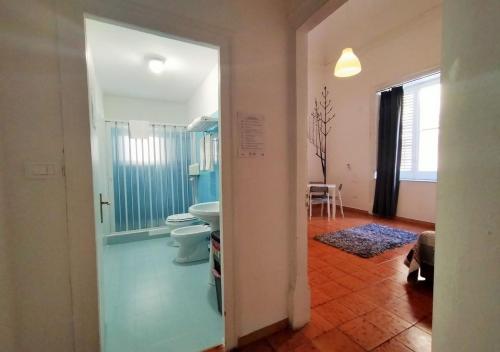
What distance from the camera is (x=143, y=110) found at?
157 inches

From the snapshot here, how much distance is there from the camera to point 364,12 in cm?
407

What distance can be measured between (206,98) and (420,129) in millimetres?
3815

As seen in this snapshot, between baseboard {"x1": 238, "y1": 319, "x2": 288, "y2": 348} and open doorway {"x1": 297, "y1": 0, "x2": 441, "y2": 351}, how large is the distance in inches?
6.9

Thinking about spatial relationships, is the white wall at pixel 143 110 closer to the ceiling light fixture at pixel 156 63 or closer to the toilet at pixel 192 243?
the ceiling light fixture at pixel 156 63

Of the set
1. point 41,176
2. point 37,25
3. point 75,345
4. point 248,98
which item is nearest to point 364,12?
point 248,98

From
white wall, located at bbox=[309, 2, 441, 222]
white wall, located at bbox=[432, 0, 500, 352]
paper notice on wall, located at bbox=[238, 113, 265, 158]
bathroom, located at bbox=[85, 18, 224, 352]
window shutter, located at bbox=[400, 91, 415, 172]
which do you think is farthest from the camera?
window shutter, located at bbox=[400, 91, 415, 172]

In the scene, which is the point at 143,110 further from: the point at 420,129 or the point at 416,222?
the point at 416,222

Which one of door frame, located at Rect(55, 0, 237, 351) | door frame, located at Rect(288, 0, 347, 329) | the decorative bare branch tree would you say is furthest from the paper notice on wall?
the decorative bare branch tree

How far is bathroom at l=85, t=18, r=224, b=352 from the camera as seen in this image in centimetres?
154

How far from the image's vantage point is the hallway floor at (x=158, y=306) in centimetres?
141

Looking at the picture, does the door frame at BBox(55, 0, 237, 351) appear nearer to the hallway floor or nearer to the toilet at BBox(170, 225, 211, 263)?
the hallway floor

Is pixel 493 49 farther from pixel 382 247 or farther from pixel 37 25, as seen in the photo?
pixel 382 247

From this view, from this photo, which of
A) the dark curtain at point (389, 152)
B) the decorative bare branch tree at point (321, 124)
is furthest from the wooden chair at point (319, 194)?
the decorative bare branch tree at point (321, 124)

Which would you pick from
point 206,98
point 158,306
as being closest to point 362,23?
point 206,98
